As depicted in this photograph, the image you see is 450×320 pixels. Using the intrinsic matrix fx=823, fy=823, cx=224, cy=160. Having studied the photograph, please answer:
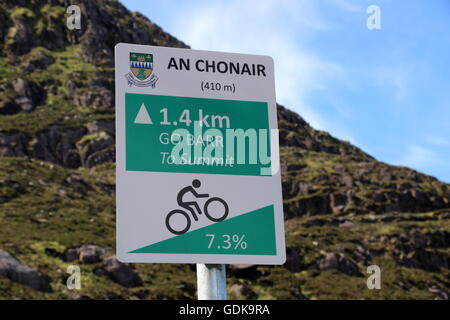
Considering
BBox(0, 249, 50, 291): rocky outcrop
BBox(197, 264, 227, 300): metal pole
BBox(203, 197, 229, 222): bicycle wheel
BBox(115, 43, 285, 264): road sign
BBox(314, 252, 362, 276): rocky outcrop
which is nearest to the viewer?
BBox(197, 264, 227, 300): metal pole

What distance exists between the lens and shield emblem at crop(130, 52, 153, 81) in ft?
14.1

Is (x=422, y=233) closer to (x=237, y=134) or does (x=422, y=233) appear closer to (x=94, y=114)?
(x=94, y=114)

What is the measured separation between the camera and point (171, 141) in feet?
13.8

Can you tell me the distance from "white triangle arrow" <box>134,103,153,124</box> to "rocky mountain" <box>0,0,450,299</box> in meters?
51.9

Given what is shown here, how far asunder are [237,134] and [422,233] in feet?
354

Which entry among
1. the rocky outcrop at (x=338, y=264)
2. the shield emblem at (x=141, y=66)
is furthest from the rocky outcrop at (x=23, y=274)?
the shield emblem at (x=141, y=66)

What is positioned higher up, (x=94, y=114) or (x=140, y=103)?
(x=94, y=114)

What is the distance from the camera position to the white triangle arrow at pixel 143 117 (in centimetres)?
427

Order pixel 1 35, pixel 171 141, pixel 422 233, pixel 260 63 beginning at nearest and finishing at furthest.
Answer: pixel 171 141 → pixel 260 63 → pixel 422 233 → pixel 1 35

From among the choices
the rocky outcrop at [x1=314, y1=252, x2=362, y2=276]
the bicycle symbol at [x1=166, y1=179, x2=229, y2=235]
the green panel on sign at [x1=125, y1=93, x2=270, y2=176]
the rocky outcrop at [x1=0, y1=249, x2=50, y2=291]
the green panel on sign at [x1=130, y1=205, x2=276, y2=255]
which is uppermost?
the rocky outcrop at [x1=314, y1=252, x2=362, y2=276]

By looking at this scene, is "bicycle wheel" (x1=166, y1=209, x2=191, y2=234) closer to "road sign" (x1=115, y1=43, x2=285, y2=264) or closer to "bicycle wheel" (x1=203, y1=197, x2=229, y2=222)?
"road sign" (x1=115, y1=43, x2=285, y2=264)

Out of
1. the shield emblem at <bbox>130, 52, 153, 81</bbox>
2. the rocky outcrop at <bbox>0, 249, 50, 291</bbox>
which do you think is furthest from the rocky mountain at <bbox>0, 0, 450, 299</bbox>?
the shield emblem at <bbox>130, 52, 153, 81</bbox>

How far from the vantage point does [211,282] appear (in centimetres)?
404

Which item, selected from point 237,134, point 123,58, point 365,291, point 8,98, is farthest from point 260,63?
point 8,98
